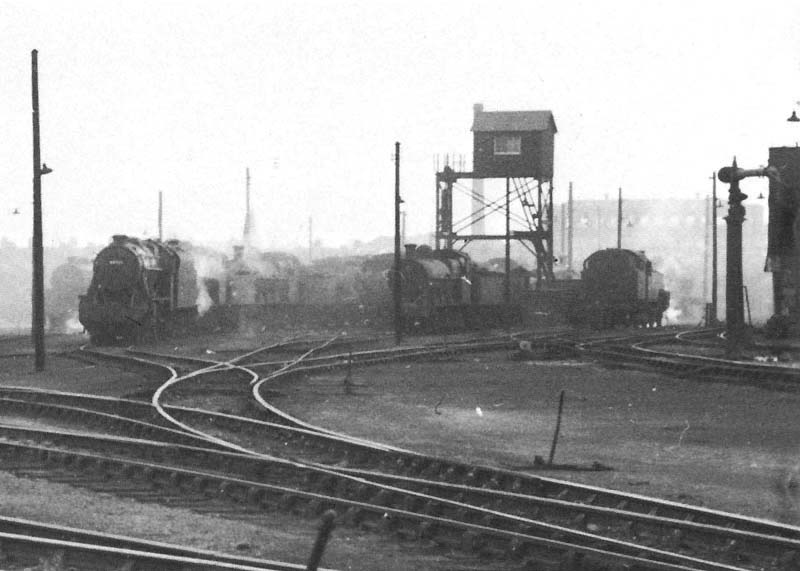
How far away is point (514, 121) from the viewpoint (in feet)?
201

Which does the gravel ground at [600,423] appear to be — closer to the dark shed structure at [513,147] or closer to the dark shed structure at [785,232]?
the dark shed structure at [785,232]

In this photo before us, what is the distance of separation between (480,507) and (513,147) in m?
51.0

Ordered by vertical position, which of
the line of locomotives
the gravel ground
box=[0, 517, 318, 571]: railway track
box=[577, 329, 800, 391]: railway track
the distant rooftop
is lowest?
the gravel ground

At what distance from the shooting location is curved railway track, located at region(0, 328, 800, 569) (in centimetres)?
903

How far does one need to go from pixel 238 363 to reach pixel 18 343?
1209 cm

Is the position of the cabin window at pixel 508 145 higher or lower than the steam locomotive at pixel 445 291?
higher

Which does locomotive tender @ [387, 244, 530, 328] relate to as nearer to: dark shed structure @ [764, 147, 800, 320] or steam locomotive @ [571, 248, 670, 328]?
steam locomotive @ [571, 248, 670, 328]

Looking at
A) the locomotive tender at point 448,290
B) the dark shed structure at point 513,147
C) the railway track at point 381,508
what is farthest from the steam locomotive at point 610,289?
the railway track at point 381,508

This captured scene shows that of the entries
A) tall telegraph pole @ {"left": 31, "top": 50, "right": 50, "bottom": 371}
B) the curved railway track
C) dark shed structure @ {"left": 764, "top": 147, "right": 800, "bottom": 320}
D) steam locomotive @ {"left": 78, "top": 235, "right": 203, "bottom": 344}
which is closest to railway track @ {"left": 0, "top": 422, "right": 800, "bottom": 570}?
the curved railway track

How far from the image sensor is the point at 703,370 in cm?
2662

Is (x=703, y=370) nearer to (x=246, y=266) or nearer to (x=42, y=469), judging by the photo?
(x=42, y=469)

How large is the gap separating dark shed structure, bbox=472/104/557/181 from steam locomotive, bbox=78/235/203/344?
79.9 feet

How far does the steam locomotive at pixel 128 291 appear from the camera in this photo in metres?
37.2

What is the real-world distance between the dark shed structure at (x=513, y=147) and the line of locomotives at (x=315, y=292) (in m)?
4.73
